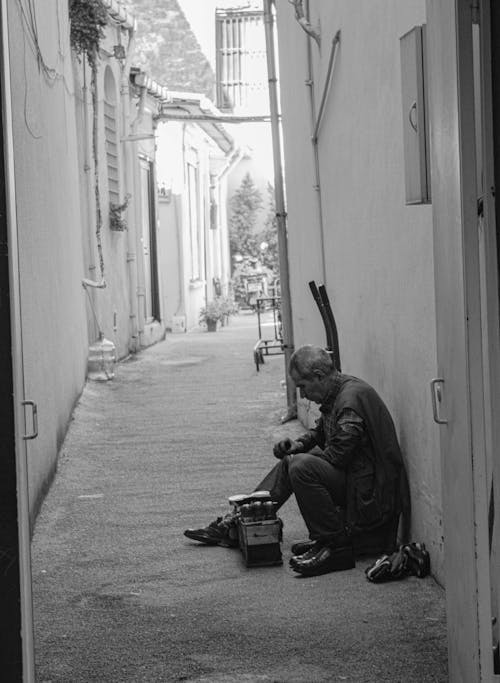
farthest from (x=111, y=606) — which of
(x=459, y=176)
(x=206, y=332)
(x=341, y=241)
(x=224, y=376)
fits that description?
(x=206, y=332)

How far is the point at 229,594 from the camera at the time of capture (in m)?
5.91

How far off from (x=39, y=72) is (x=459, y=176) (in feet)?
21.4

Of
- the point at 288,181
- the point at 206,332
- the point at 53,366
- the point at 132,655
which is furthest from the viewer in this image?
the point at 206,332

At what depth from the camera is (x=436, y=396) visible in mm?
4137

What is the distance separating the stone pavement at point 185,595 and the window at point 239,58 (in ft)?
57.7

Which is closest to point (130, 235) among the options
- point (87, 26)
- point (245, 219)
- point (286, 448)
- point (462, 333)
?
point (87, 26)

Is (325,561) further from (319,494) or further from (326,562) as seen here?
(319,494)

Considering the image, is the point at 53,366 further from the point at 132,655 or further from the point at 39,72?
the point at 132,655

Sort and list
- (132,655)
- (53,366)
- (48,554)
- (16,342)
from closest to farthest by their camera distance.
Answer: (16,342)
(132,655)
(48,554)
(53,366)

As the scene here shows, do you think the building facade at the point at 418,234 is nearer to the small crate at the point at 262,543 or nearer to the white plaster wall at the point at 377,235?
the white plaster wall at the point at 377,235

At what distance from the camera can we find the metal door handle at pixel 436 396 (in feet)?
13.4

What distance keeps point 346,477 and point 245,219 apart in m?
28.9

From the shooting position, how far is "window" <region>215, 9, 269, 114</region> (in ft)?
89.7

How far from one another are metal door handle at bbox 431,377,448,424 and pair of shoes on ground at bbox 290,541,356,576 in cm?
219
